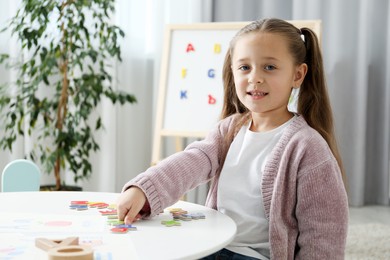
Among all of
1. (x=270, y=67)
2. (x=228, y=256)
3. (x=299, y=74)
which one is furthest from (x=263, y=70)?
(x=228, y=256)

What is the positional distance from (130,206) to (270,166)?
0.33 metres

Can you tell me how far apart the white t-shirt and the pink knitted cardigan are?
4cm

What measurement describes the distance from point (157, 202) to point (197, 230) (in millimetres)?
157

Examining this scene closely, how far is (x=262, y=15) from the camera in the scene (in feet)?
11.8

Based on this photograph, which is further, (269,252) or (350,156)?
(350,156)

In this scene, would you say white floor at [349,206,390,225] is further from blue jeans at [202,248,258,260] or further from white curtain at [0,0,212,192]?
blue jeans at [202,248,258,260]

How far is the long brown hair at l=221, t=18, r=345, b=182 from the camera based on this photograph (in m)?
1.36

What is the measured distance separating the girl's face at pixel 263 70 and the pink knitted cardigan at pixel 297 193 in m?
0.09

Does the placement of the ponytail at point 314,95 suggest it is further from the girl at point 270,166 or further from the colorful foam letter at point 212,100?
the colorful foam letter at point 212,100

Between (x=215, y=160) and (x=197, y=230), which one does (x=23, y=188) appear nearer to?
(x=215, y=160)

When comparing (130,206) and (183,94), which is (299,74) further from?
(183,94)

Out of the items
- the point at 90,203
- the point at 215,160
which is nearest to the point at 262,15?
the point at 215,160

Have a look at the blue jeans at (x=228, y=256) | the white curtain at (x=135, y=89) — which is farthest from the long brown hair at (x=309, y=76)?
the white curtain at (x=135, y=89)

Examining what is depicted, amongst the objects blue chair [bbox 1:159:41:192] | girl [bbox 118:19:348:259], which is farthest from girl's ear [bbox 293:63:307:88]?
blue chair [bbox 1:159:41:192]
